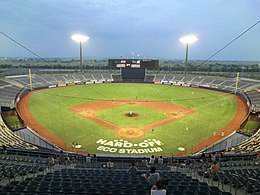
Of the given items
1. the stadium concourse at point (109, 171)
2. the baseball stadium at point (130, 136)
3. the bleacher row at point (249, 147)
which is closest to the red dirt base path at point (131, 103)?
the baseball stadium at point (130, 136)

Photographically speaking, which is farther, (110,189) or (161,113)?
(161,113)

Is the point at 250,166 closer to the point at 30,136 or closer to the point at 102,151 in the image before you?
the point at 102,151

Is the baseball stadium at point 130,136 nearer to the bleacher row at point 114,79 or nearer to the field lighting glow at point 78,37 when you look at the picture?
the bleacher row at point 114,79

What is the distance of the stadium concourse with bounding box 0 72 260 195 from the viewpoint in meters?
8.61

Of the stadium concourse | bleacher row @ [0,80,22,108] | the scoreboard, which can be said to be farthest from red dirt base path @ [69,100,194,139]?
the scoreboard

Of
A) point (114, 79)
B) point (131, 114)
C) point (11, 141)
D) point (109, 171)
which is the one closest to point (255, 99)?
point (131, 114)

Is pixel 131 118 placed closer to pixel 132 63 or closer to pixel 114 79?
Answer: pixel 132 63

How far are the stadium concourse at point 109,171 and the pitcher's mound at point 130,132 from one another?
8732 mm

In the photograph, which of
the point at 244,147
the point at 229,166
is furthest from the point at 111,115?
the point at 229,166

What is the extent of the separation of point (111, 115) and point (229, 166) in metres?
24.9

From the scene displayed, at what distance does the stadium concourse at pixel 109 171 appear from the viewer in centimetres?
861

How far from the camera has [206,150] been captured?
78.3 ft

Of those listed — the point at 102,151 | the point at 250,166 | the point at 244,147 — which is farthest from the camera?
the point at 102,151

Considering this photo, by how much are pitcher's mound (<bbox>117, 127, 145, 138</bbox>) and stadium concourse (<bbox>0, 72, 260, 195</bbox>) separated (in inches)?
344
